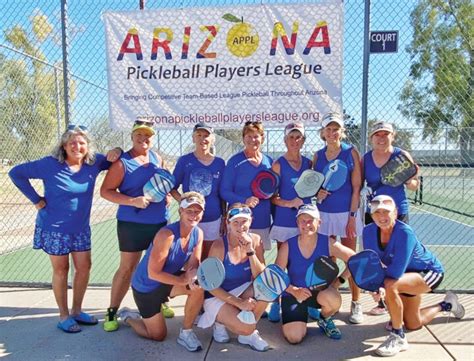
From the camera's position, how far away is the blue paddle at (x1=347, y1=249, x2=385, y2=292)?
3.34m

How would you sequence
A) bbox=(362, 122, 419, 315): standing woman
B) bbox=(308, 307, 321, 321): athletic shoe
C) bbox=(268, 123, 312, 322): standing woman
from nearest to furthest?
1. bbox=(362, 122, 419, 315): standing woman
2. bbox=(268, 123, 312, 322): standing woman
3. bbox=(308, 307, 321, 321): athletic shoe

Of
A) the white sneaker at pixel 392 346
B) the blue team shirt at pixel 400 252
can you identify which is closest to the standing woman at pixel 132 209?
the blue team shirt at pixel 400 252

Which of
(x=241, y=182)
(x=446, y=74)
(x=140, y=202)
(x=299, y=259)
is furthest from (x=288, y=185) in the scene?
(x=446, y=74)

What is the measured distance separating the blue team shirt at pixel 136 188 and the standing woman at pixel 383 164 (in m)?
1.97

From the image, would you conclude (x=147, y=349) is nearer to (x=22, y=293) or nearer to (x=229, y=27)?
(x=22, y=293)

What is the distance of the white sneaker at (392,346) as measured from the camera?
11.0ft

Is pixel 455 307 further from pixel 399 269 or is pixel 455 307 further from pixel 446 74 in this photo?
pixel 446 74

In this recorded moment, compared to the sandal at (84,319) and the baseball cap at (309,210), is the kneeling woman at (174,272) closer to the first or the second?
the sandal at (84,319)

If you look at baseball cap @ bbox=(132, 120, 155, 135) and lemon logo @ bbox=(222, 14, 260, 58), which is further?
lemon logo @ bbox=(222, 14, 260, 58)

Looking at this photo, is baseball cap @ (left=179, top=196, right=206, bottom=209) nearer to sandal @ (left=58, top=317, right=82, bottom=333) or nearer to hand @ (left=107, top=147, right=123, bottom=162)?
hand @ (left=107, top=147, right=123, bottom=162)

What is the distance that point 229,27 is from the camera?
4.63 m

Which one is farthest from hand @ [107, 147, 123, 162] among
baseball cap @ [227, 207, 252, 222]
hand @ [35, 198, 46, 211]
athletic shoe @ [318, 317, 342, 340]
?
athletic shoe @ [318, 317, 342, 340]

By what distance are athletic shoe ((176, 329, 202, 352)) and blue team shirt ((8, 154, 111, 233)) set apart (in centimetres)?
132

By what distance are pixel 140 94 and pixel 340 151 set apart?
2.36 metres
